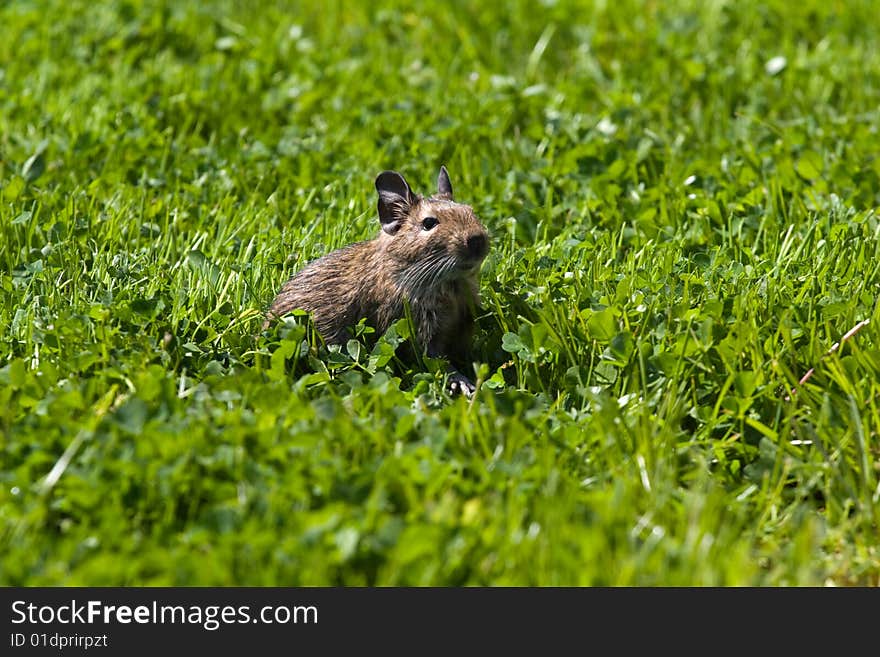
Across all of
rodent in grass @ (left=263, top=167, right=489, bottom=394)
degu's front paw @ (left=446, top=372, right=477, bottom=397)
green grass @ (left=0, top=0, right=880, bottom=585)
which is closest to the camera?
green grass @ (left=0, top=0, right=880, bottom=585)

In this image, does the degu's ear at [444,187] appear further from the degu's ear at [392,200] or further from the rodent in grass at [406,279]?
the degu's ear at [392,200]

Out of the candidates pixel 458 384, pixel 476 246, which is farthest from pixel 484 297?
pixel 458 384

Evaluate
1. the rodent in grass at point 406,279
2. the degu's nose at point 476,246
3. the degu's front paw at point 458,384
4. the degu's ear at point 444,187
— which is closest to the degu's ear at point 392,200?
the rodent in grass at point 406,279

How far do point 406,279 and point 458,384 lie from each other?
543mm

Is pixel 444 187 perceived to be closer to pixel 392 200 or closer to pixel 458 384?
pixel 392 200

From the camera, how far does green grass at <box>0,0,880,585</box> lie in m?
3.72

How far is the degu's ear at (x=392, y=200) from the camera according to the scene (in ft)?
17.8

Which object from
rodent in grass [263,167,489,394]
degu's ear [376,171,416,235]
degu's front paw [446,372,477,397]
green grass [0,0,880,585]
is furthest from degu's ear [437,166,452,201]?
degu's front paw [446,372,477,397]

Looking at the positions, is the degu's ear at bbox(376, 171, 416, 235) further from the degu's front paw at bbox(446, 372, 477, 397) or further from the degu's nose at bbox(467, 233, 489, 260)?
the degu's front paw at bbox(446, 372, 477, 397)

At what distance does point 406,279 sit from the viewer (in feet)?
17.3

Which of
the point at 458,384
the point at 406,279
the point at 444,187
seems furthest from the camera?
the point at 444,187

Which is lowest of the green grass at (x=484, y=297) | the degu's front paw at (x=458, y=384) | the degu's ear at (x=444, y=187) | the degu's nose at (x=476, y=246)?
the degu's front paw at (x=458, y=384)

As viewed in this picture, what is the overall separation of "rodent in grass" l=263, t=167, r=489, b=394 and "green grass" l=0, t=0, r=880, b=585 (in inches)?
5.9

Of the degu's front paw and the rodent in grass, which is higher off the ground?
the rodent in grass
